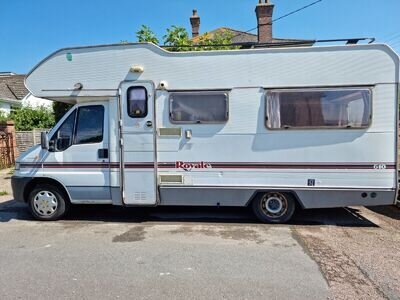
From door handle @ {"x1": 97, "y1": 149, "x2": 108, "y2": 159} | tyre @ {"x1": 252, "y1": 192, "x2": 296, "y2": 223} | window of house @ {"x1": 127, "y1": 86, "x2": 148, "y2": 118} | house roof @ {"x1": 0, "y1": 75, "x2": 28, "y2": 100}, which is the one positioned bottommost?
tyre @ {"x1": 252, "y1": 192, "x2": 296, "y2": 223}

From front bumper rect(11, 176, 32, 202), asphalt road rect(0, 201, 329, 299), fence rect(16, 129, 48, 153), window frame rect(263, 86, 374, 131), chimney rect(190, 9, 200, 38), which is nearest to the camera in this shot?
asphalt road rect(0, 201, 329, 299)

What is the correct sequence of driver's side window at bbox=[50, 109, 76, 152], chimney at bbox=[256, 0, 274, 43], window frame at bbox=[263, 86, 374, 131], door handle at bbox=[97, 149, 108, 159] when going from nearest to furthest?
window frame at bbox=[263, 86, 374, 131] → door handle at bbox=[97, 149, 108, 159] → driver's side window at bbox=[50, 109, 76, 152] → chimney at bbox=[256, 0, 274, 43]

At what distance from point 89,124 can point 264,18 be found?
11.9 meters

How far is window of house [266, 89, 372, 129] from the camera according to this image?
5.45 meters

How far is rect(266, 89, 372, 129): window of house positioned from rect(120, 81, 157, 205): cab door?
6.67 ft

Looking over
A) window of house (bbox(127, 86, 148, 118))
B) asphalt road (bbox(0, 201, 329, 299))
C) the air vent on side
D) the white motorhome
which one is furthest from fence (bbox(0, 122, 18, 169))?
the air vent on side

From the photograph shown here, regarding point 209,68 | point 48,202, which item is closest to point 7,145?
point 48,202

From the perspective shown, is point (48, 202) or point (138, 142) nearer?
point (138, 142)

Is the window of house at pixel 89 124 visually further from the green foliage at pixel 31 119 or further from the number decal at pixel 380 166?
the green foliage at pixel 31 119

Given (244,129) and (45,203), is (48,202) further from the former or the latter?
(244,129)

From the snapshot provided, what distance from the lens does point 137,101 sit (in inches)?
232

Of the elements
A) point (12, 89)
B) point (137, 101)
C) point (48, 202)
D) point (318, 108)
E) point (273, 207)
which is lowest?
point (273, 207)

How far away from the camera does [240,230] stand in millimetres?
5699

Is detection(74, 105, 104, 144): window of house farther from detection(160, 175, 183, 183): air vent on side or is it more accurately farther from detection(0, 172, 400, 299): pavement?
detection(0, 172, 400, 299): pavement
